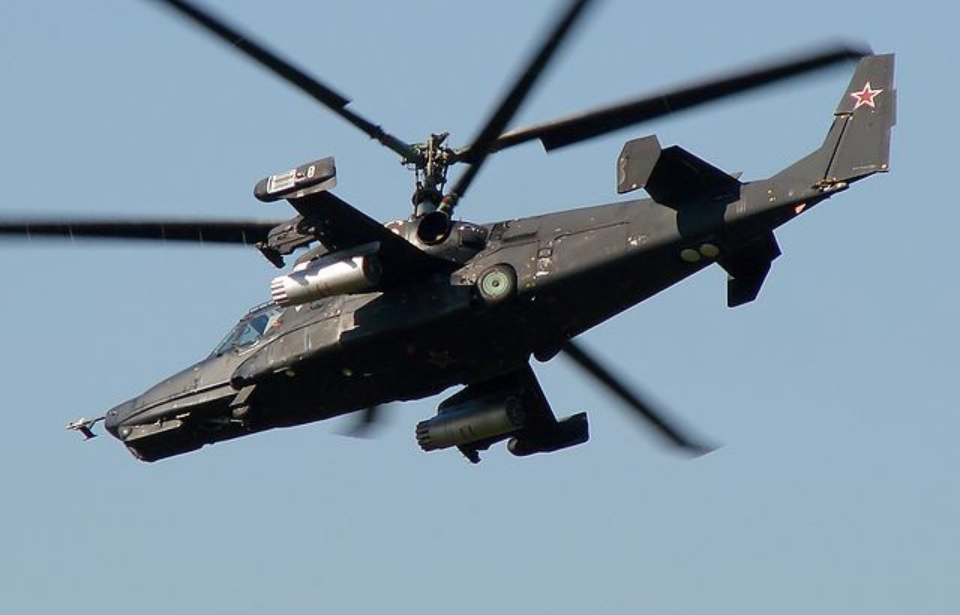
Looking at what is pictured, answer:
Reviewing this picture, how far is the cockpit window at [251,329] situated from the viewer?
101 feet

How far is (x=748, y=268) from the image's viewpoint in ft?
92.1

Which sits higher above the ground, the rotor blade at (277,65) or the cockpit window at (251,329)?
the rotor blade at (277,65)

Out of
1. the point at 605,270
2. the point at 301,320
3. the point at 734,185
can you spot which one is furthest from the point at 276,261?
the point at 734,185

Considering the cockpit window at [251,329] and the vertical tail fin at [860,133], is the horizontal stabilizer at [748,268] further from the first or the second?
the cockpit window at [251,329]

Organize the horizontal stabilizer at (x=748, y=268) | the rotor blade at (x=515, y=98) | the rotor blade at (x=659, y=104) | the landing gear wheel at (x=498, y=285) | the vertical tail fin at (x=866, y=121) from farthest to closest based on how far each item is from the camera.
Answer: the landing gear wheel at (x=498, y=285), the horizontal stabilizer at (x=748, y=268), the vertical tail fin at (x=866, y=121), the rotor blade at (x=659, y=104), the rotor blade at (x=515, y=98)

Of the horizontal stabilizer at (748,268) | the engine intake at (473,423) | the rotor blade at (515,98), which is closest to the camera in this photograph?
the rotor blade at (515,98)

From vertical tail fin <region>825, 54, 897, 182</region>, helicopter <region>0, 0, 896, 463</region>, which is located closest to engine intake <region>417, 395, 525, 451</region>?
helicopter <region>0, 0, 896, 463</region>

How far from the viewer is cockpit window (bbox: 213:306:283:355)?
1217 inches

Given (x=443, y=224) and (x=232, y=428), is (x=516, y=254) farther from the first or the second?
(x=232, y=428)

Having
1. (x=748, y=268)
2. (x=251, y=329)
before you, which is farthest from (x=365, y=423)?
(x=748, y=268)

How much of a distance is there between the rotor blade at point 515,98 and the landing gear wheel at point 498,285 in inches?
54.9

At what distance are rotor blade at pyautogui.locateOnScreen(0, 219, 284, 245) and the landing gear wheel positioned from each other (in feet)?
10.3

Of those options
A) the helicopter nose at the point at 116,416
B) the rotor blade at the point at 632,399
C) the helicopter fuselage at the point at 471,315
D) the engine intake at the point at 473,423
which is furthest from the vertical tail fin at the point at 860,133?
the helicopter nose at the point at 116,416

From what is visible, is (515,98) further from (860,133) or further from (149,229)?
(149,229)
